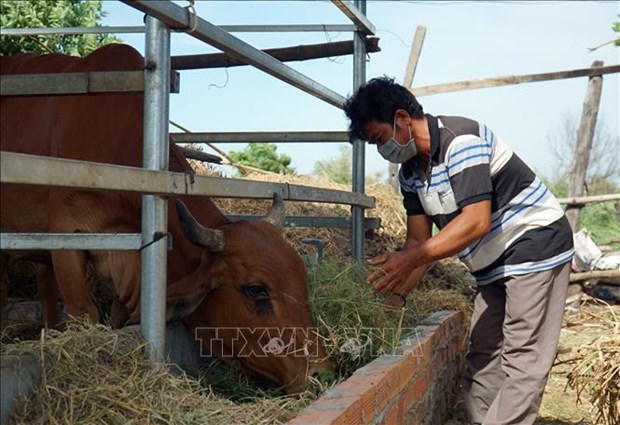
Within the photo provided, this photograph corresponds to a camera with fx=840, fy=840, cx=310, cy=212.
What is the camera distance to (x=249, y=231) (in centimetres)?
404

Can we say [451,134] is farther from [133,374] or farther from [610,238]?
[610,238]

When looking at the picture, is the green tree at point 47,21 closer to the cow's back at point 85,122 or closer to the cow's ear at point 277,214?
the cow's back at point 85,122

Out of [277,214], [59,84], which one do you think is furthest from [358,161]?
[59,84]

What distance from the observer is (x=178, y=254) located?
13.2ft

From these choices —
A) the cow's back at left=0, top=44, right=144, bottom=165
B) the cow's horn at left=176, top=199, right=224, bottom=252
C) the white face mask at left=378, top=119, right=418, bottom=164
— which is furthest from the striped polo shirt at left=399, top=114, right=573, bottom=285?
the cow's back at left=0, top=44, right=144, bottom=165

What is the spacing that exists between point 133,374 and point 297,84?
2263 millimetres

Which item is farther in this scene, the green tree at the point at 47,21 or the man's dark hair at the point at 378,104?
the green tree at the point at 47,21

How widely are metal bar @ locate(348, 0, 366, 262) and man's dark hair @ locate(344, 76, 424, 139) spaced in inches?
57.6

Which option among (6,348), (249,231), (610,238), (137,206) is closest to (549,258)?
(249,231)

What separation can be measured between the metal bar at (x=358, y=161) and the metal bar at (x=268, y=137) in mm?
169

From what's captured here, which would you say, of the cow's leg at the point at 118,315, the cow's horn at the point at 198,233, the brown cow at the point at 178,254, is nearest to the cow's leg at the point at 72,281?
the brown cow at the point at 178,254

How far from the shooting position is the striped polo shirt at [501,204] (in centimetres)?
424

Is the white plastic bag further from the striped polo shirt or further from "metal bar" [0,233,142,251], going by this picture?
"metal bar" [0,233,142,251]

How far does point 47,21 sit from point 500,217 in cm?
786
